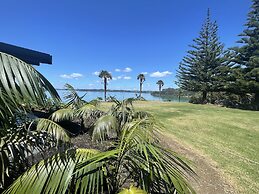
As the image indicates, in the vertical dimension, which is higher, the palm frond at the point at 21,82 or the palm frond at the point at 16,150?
the palm frond at the point at 21,82

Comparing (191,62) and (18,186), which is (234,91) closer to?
(191,62)

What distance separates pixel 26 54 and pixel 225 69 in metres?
21.2

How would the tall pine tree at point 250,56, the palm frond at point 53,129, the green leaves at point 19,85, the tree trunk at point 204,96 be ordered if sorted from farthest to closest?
1. the tree trunk at point 204,96
2. the tall pine tree at point 250,56
3. the palm frond at point 53,129
4. the green leaves at point 19,85

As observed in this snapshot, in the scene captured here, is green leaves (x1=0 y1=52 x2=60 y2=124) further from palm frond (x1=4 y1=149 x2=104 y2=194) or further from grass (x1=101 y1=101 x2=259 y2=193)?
grass (x1=101 y1=101 x2=259 y2=193)

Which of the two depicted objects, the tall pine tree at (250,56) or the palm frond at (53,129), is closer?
the palm frond at (53,129)

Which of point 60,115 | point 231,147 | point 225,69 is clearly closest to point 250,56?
point 225,69

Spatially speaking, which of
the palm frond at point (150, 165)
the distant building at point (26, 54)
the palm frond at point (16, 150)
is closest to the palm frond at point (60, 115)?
the palm frond at point (16, 150)

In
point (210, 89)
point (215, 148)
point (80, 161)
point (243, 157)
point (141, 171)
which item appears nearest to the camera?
point (141, 171)

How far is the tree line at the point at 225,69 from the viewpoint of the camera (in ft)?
71.6

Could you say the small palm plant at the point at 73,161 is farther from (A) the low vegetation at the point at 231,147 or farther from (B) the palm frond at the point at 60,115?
(B) the palm frond at the point at 60,115

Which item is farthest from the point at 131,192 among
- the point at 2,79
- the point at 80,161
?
the point at 2,79

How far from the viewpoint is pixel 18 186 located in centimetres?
157

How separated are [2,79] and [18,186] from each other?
746mm

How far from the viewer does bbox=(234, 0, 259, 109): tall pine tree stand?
68.7ft
